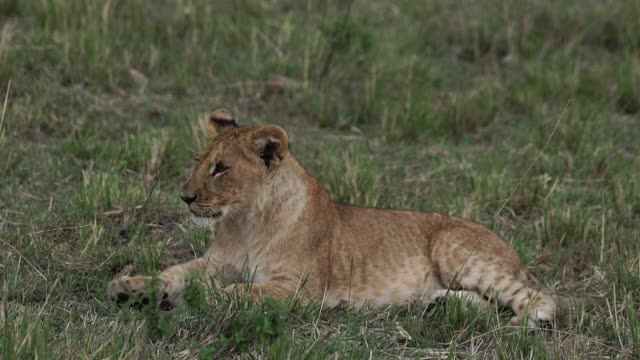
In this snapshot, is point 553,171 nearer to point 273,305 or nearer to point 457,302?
point 457,302

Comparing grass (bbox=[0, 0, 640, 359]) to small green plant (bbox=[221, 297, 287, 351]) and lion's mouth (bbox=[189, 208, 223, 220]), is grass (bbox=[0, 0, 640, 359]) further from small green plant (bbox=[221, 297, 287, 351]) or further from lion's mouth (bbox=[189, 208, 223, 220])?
lion's mouth (bbox=[189, 208, 223, 220])

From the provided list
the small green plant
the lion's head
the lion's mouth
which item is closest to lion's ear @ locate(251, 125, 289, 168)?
the lion's head

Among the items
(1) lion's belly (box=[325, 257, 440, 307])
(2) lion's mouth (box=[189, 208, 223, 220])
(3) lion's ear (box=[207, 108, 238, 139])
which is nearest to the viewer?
(2) lion's mouth (box=[189, 208, 223, 220])

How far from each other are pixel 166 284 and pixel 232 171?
656mm

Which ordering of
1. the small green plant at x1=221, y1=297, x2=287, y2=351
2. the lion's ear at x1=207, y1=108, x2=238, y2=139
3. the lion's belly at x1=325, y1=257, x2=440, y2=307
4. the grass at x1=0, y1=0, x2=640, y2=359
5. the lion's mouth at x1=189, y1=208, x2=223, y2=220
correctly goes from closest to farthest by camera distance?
1. the small green plant at x1=221, y1=297, x2=287, y2=351
2. the grass at x1=0, y1=0, x2=640, y2=359
3. the lion's mouth at x1=189, y1=208, x2=223, y2=220
4. the lion's belly at x1=325, y1=257, x2=440, y2=307
5. the lion's ear at x1=207, y1=108, x2=238, y2=139

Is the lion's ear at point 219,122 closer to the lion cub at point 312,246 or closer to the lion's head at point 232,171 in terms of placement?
the lion cub at point 312,246

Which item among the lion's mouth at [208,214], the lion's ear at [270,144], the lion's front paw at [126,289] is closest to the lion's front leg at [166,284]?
the lion's front paw at [126,289]

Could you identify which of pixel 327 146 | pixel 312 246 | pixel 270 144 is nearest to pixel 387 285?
pixel 312 246

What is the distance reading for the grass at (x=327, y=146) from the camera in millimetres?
5438

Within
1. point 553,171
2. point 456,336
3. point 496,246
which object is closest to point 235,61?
point 553,171

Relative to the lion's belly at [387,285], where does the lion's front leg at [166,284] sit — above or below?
above

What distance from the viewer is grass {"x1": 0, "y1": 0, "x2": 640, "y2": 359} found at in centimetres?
544

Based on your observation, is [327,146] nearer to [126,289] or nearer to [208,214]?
[208,214]

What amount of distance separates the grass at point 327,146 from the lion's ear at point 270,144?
0.79 m
